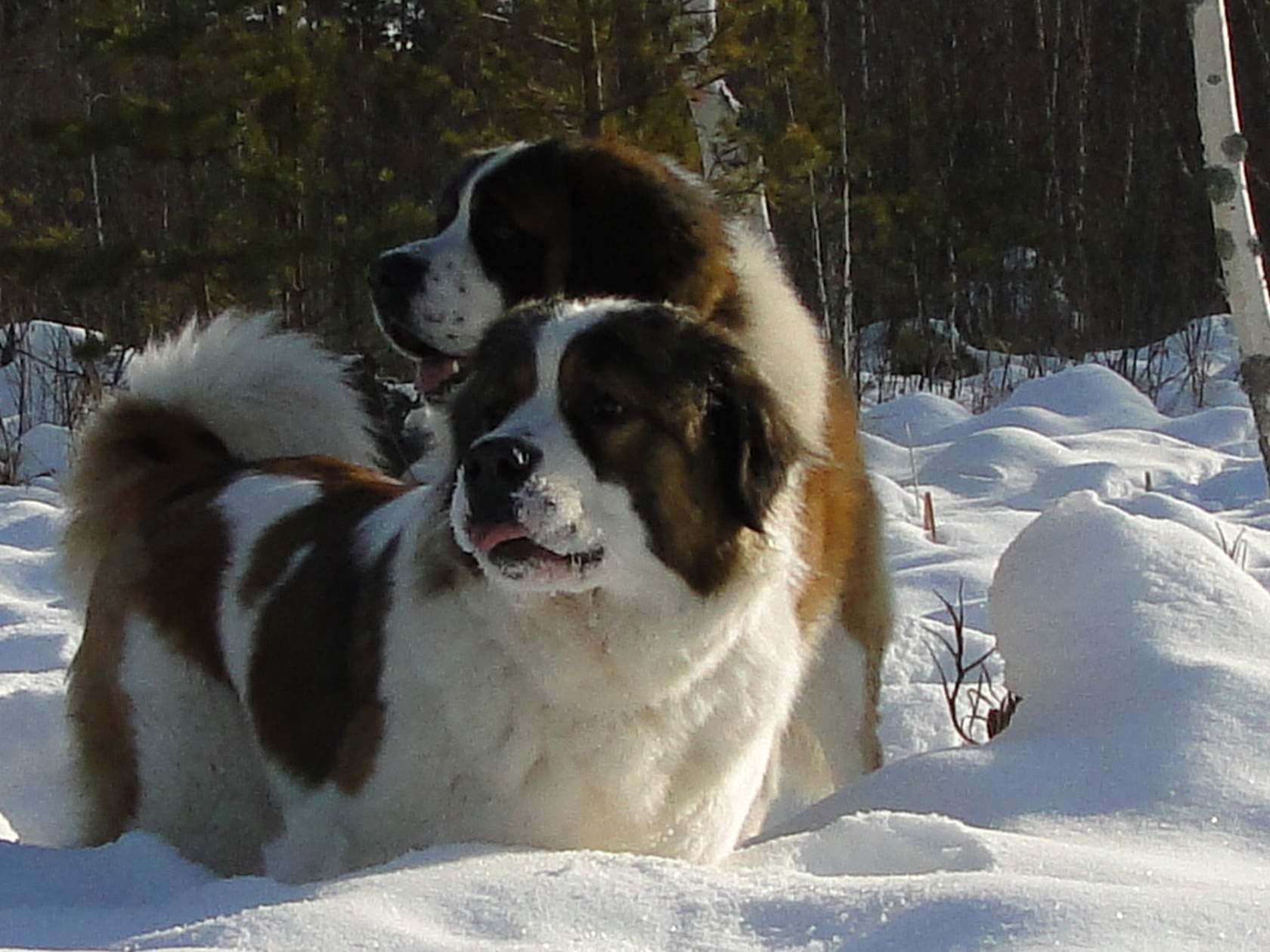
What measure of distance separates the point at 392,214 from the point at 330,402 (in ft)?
12.4

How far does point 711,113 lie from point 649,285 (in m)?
3.55

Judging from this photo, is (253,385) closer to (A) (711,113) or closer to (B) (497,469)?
(B) (497,469)

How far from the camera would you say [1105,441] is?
771 cm

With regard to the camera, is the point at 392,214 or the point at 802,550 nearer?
the point at 802,550

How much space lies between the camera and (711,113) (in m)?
6.62

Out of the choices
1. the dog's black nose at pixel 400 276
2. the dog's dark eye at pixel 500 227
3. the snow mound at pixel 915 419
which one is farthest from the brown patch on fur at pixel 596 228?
the snow mound at pixel 915 419

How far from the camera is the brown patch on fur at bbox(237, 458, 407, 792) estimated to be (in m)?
2.56

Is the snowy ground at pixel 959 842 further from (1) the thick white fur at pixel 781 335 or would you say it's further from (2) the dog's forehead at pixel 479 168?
(2) the dog's forehead at pixel 479 168

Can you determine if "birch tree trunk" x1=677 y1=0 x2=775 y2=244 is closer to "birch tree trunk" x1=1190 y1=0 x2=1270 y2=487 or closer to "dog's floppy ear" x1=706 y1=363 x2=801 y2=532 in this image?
"birch tree trunk" x1=1190 y1=0 x2=1270 y2=487

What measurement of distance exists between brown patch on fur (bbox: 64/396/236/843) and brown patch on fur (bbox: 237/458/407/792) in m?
0.16

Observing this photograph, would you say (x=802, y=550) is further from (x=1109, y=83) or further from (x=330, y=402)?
(x=1109, y=83)

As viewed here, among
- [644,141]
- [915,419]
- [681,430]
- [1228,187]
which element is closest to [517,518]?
[681,430]

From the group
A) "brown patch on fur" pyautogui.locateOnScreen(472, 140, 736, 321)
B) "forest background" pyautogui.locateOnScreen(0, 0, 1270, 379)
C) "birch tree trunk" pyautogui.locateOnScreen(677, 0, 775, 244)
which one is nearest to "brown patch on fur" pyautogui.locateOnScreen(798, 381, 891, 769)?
"brown patch on fur" pyautogui.locateOnScreen(472, 140, 736, 321)

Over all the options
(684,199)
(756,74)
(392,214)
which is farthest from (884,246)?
(684,199)
